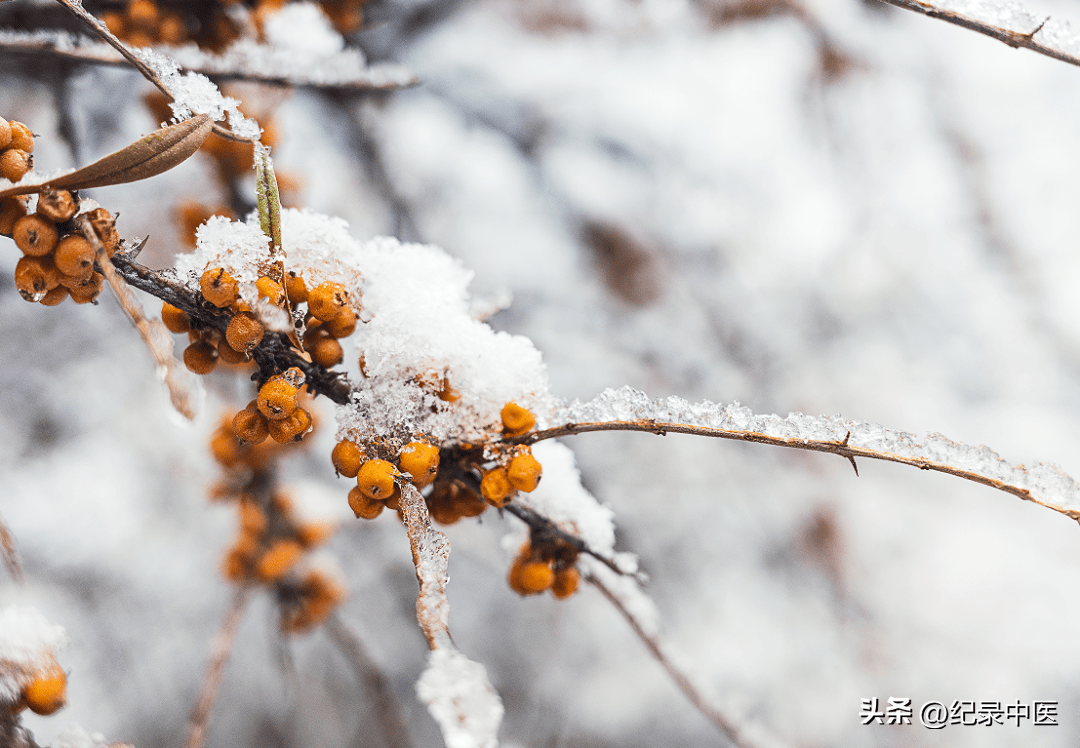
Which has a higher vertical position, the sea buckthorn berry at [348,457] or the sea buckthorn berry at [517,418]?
the sea buckthorn berry at [517,418]

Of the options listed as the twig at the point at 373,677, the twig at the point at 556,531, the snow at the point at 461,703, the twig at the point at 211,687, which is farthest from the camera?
the twig at the point at 373,677

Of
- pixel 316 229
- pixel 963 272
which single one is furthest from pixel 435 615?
pixel 963 272

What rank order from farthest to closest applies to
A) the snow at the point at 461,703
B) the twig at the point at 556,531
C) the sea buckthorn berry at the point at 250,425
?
the twig at the point at 556,531 < the sea buckthorn berry at the point at 250,425 < the snow at the point at 461,703

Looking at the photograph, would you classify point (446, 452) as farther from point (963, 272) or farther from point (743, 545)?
point (963, 272)

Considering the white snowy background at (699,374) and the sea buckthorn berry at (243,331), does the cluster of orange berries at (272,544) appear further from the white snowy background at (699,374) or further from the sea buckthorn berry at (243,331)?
the sea buckthorn berry at (243,331)

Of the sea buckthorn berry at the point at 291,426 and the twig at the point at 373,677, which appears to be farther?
the twig at the point at 373,677

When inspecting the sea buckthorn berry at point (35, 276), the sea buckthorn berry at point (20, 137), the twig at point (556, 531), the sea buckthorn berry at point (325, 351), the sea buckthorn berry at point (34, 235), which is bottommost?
the sea buckthorn berry at point (35, 276)

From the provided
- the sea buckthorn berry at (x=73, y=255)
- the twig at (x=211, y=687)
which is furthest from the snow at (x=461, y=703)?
the twig at (x=211, y=687)

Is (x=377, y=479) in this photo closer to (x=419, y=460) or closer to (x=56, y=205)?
Result: (x=419, y=460)
